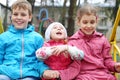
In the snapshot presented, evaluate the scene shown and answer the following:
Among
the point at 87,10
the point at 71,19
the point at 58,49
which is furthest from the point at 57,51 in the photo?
the point at 71,19

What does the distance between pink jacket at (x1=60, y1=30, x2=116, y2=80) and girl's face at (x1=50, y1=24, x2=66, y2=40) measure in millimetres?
139

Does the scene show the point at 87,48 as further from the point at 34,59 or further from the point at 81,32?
the point at 34,59

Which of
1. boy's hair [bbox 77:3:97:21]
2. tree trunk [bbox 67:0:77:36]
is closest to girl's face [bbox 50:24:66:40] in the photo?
boy's hair [bbox 77:3:97:21]

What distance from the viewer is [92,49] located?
3.82 metres

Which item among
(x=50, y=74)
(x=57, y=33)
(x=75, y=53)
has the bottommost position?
(x=50, y=74)

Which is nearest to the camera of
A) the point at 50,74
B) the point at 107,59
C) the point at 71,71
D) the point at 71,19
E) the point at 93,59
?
the point at 50,74

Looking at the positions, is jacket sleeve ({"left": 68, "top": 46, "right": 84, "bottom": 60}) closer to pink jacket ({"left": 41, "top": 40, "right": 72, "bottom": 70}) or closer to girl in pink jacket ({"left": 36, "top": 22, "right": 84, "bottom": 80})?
girl in pink jacket ({"left": 36, "top": 22, "right": 84, "bottom": 80})

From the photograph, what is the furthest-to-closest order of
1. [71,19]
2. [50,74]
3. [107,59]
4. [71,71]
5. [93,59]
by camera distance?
[71,19]
[107,59]
[93,59]
[71,71]
[50,74]

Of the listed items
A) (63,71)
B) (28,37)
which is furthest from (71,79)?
(28,37)

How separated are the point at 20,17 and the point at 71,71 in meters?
0.84

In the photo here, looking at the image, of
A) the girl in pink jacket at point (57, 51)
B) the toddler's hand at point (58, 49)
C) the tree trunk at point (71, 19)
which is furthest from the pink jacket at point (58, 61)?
the tree trunk at point (71, 19)

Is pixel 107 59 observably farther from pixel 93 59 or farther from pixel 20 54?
pixel 20 54

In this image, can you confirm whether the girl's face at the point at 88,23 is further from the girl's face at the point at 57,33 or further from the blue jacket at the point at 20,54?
the blue jacket at the point at 20,54

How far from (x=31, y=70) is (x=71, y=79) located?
1.46ft
